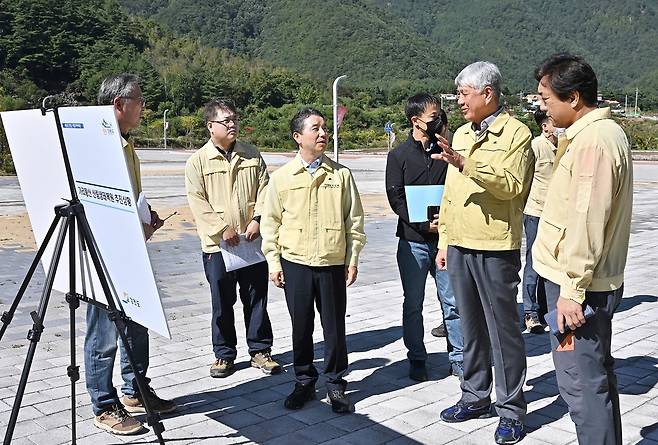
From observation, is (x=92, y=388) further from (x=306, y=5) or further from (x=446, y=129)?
(x=306, y=5)

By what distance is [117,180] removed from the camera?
9.68 ft

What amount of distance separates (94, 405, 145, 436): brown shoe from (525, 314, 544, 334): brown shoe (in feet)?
11.2

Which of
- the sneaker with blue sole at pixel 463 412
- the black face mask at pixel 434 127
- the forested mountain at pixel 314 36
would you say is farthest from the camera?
the forested mountain at pixel 314 36

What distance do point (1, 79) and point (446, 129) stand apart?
249 ft

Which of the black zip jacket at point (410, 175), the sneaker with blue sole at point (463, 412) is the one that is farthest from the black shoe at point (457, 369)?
the black zip jacket at point (410, 175)

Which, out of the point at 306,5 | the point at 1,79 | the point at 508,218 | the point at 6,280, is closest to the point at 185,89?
the point at 1,79

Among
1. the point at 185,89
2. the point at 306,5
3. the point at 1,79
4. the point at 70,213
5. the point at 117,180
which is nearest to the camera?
the point at 117,180

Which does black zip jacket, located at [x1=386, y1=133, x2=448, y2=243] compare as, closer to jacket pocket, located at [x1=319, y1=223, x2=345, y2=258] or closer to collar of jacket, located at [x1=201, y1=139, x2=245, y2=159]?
jacket pocket, located at [x1=319, y1=223, x2=345, y2=258]

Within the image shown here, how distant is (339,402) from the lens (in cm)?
418

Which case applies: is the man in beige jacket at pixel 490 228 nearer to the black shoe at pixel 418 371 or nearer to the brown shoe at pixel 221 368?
the black shoe at pixel 418 371

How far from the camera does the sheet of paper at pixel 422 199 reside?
182 inches

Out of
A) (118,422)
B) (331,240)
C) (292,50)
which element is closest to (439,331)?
(331,240)

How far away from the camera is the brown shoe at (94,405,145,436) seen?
387 cm

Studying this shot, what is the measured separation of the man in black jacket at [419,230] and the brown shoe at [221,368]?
1.24 metres
